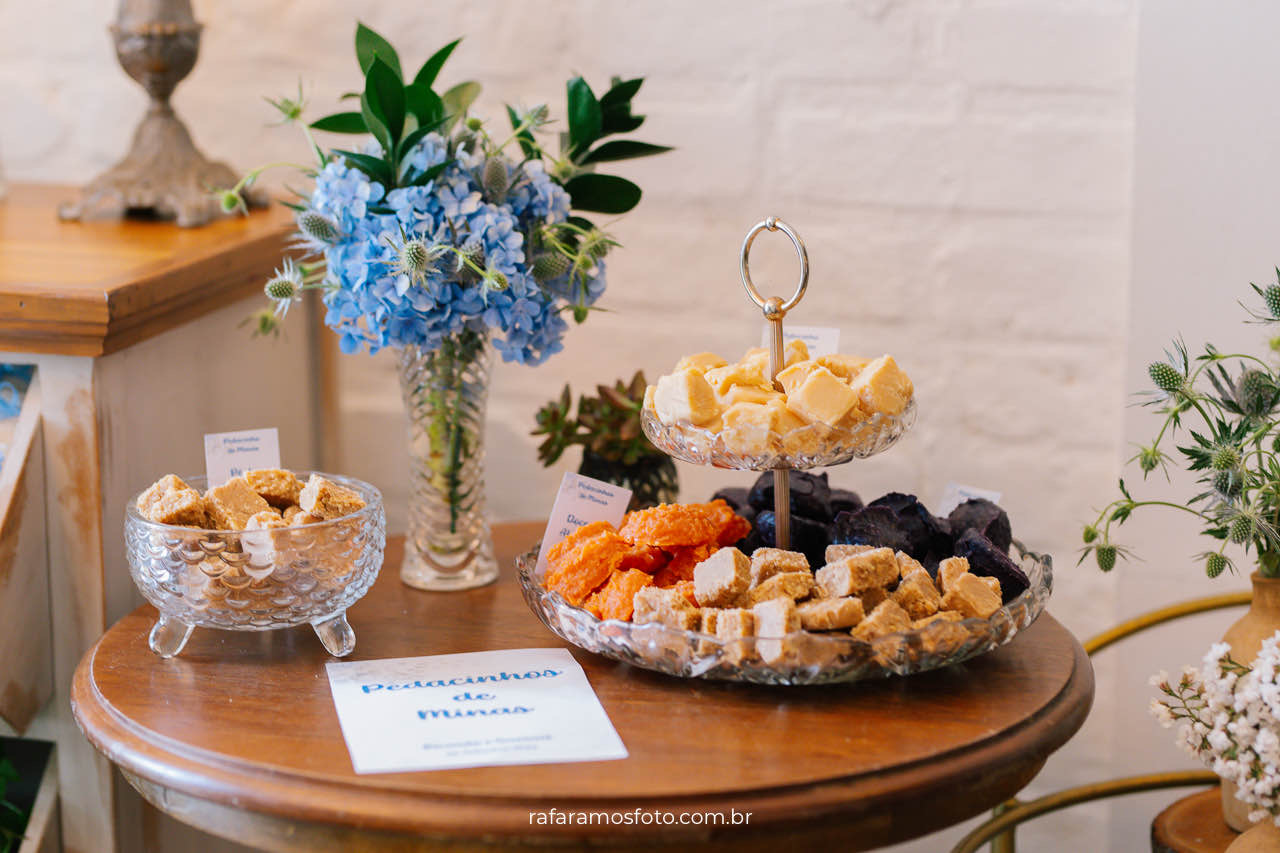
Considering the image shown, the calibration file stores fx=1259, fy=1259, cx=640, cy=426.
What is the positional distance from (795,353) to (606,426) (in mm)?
328

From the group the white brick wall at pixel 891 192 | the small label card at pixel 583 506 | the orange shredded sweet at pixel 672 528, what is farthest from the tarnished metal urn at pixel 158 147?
the orange shredded sweet at pixel 672 528

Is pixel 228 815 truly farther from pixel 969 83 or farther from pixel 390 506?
pixel 969 83

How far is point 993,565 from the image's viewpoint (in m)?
0.94

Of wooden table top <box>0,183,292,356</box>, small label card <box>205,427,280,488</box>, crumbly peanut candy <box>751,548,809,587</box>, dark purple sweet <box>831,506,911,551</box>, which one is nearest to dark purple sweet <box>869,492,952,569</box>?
dark purple sweet <box>831,506,911,551</box>

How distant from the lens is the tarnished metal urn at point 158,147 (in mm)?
1361

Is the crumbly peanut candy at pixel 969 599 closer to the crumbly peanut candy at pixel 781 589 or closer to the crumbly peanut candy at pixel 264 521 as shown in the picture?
the crumbly peanut candy at pixel 781 589

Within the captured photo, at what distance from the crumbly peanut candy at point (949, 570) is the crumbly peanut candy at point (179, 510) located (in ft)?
1.81

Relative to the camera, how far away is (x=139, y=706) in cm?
88

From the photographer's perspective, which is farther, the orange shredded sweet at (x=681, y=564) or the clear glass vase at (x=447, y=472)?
the clear glass vase at (x=447, y=472)

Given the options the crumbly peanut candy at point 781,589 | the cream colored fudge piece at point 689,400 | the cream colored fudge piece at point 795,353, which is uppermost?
the cream colored fudge piece at point 795,353

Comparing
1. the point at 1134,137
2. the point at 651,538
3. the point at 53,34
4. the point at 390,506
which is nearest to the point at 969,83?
the point at 1134,137

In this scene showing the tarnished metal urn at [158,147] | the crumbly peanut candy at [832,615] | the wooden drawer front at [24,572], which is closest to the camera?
the crumbly peanut candy at [832,615]

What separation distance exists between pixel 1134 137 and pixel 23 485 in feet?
3.67

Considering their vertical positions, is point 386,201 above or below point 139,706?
above
